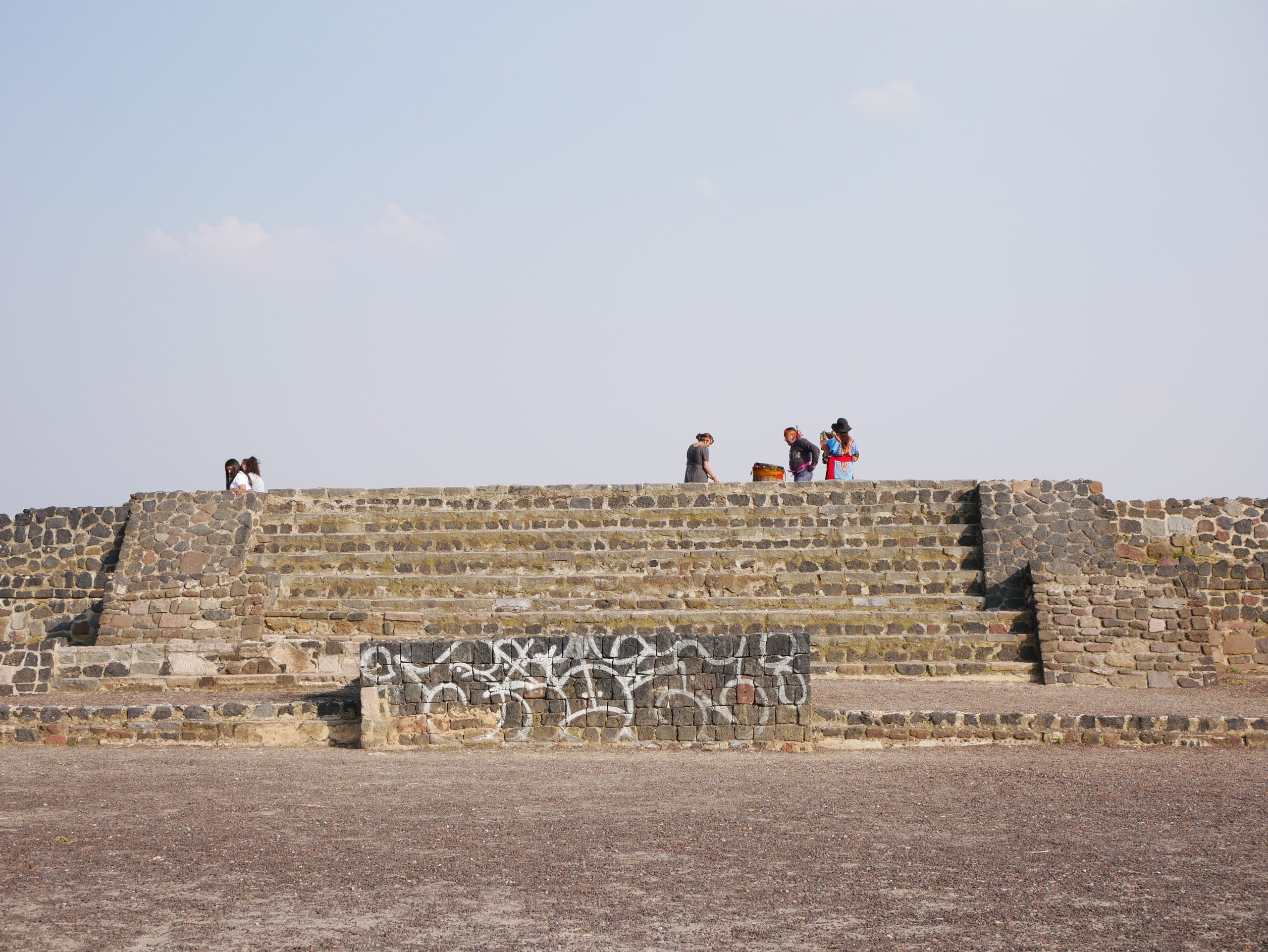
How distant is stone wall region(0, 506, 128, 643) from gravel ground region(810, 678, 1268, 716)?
1095 cm

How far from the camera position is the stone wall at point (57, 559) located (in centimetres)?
1773

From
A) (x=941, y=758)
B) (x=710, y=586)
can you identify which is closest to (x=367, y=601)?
(x=710, y=586)

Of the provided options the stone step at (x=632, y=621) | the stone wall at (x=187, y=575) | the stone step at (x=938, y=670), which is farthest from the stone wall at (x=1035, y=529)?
the stone wall at (x=187, y=575)

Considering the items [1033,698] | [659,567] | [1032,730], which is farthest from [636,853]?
[659,567]

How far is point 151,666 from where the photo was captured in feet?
43.5

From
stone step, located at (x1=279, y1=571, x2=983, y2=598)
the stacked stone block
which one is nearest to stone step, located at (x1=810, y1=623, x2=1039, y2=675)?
stone step, located at (x1=279, y1=571, x2=983, y2=598)

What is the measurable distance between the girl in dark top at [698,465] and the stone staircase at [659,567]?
86 centimetres

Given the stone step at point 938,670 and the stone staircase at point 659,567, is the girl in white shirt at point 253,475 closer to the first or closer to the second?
the stone staircase at point 659,567

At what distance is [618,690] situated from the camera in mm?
9023

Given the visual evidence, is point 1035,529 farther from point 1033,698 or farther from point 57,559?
point 57,559

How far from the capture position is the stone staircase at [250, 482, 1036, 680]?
552 inches

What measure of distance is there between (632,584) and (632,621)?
95 centimetres

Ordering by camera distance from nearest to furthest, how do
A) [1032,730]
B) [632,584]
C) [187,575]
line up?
[1032,730] < [632,584] < [187,575]

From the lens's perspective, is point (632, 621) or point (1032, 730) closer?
point (1032, 730)
